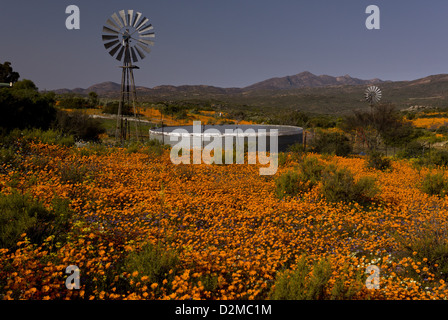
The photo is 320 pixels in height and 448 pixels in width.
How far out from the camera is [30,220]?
4574 millimetres

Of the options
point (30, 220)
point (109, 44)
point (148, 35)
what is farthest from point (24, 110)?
point (30, 220)

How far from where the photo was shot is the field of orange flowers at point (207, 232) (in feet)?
12.6

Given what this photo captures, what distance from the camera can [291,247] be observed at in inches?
218

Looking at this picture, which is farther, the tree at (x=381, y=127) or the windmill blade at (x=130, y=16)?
the tree at (x=381, y=127)

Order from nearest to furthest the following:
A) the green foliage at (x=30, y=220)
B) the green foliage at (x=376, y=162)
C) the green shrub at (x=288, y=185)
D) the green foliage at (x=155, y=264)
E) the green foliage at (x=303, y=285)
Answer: the green foliage at (x=303, y=285) → the green foliage at (x=155, y=264) → the green foliage at (x=30, y=220) → the green shrub at (x=288, y=185) → the green foliage at (x=376, y=162)

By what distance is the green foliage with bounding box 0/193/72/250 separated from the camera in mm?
4463

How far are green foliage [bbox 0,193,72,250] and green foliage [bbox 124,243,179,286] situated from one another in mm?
1542

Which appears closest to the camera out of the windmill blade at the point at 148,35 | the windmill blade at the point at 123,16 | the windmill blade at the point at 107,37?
the windmill blade at the point at 123,16

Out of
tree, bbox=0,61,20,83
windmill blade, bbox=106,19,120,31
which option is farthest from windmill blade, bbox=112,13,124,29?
tree, bbox=0,61,20,83

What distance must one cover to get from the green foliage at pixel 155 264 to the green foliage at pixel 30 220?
5.06ft

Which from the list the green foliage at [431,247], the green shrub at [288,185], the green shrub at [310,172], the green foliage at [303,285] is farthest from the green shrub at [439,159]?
the green foliage at [303,285]

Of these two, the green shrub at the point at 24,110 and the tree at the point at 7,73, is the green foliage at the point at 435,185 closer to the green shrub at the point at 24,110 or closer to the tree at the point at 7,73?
the green shrub at the point at 24,110

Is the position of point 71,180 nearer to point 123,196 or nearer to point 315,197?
point 123,196

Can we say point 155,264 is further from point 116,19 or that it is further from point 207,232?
point 116,19
